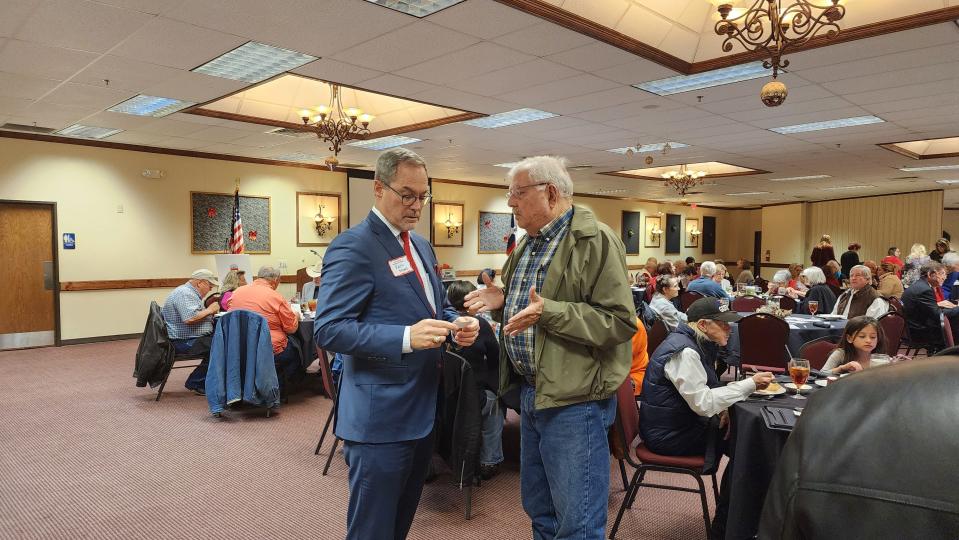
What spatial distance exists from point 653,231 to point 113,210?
50.6 ft

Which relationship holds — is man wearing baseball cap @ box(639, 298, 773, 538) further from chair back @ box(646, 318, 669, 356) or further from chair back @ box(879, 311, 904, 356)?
chair back @ box(879, 311, 904, 356)

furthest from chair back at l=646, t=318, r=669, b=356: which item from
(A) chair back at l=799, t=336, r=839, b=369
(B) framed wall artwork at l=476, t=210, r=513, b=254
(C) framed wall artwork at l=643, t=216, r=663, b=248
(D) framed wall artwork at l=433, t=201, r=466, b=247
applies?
(C) framed wall artwork at l=643, t=216, r=663, b=248

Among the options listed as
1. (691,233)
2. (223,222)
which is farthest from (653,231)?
(223,222)

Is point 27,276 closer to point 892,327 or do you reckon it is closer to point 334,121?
point 334,121

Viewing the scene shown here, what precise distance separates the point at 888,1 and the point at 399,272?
4444 millimetres

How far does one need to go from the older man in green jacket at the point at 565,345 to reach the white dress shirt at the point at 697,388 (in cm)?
75

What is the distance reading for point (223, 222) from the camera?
10.5 metres

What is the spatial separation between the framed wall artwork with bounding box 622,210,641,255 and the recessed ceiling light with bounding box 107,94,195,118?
13.8 meters

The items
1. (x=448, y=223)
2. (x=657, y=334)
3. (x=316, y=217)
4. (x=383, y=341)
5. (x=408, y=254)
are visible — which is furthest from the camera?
(x=448, y=223)

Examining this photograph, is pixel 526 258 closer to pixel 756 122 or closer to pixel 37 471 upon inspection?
pixel 37 471

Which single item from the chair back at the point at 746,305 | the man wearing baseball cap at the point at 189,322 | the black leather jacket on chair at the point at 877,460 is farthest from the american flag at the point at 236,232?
the black leather jacket on chair at the point at 877,460

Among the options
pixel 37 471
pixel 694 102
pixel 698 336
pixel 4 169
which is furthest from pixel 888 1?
pixel 4 169

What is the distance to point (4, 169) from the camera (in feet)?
27.5

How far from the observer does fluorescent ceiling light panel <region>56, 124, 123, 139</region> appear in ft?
26.8
